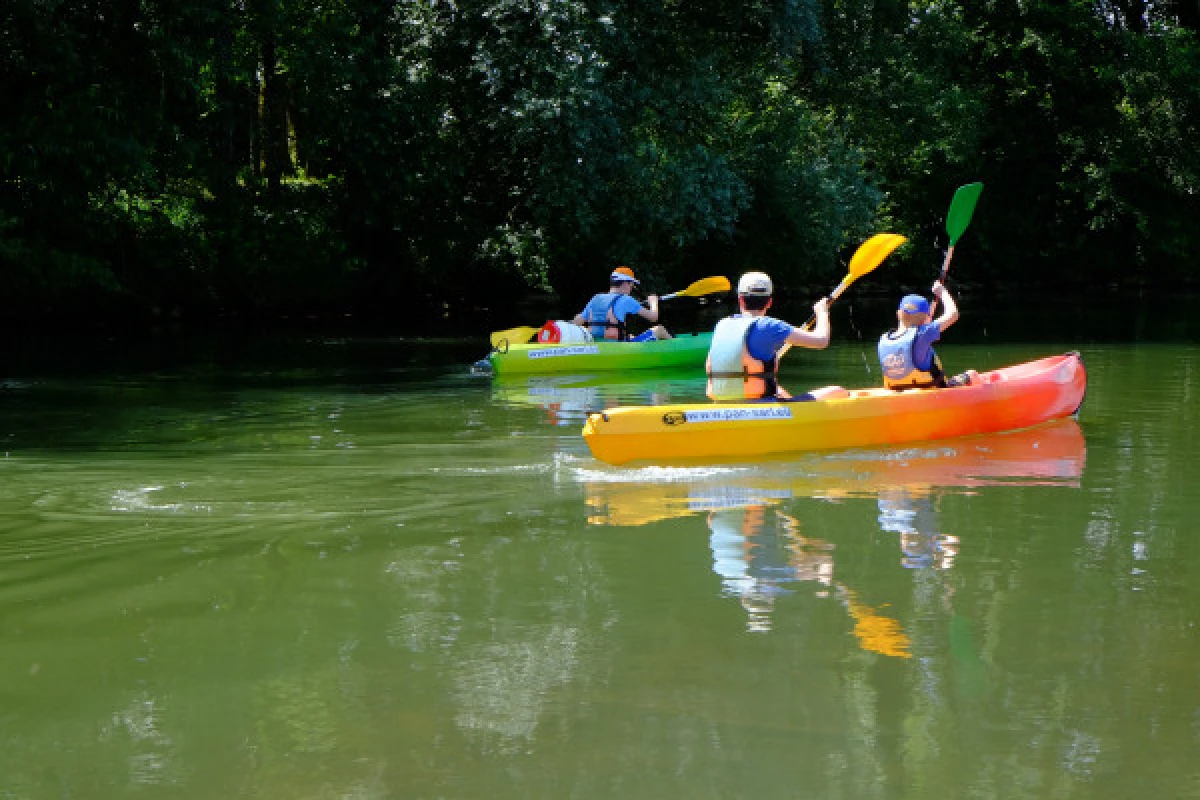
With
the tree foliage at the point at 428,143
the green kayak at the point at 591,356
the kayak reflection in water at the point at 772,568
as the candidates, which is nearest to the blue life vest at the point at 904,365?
the kayak reflection in water at the point at 772,568

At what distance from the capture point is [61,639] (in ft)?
18.0

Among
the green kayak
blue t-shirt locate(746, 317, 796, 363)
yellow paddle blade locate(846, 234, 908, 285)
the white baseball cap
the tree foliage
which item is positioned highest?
the tree foliage

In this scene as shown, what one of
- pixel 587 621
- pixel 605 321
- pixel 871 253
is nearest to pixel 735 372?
pixel 871 253

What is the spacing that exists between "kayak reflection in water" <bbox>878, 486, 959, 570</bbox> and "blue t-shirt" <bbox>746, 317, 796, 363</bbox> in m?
1.29

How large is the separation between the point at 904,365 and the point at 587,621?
17.4ft

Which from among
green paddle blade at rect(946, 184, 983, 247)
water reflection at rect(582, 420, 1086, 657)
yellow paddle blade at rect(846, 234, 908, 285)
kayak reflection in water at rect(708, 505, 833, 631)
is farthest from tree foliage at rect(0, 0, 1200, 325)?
kayak reflection in water at rect(708, 505, 833, 631)

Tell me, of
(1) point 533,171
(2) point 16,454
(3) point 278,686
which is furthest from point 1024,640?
(1) point 533,171

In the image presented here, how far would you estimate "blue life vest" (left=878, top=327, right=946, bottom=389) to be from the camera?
1037 cm

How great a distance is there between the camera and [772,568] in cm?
661

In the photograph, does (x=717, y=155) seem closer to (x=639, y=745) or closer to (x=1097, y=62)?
(x=1097, y=62)

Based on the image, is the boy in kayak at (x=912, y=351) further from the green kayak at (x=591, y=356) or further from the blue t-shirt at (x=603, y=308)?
the green kayak at (x=591, y=356)

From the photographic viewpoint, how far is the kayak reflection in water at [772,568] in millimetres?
5617

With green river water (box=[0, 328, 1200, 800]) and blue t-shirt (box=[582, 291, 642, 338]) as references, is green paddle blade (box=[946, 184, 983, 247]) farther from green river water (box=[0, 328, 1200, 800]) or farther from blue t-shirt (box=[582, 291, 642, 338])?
blue t-shirt (box=[582, 291, 642, 338])

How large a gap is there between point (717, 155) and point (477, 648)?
1881 cm
